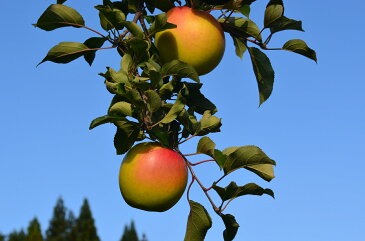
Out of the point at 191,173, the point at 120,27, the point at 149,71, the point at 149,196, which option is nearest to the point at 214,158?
the point at 191,173

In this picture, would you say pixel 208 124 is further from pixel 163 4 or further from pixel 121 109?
pixel 163 4

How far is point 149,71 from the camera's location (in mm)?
1587

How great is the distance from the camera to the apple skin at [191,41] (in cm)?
174

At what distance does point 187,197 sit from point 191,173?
10 cm

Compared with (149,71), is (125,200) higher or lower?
lower

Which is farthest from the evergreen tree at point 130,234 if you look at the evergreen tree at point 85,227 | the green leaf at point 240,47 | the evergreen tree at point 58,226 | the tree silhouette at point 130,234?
the green leaf at point 240,47

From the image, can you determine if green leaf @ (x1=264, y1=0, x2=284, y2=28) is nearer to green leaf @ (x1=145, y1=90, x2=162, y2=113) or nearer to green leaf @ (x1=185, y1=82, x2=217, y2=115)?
green leaf @ (x1=185, y1=82, x2=217, y2=115)

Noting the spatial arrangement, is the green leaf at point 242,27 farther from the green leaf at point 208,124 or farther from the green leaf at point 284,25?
the green leaf at point 208,124

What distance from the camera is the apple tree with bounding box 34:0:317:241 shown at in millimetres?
1651

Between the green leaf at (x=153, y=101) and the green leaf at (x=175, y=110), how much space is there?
0.13 ft

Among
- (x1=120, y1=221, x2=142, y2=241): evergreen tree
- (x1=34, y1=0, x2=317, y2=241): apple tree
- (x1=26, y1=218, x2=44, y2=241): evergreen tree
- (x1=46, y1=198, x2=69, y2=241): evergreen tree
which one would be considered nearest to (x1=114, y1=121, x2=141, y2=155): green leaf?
(x1=34, y1=0, x2=317, y2=241): apple tree

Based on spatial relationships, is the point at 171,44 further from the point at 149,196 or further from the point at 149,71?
the point at 149,196

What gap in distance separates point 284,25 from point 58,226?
35.3m

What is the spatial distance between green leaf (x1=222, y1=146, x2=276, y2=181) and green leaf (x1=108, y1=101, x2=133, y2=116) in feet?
1.12
